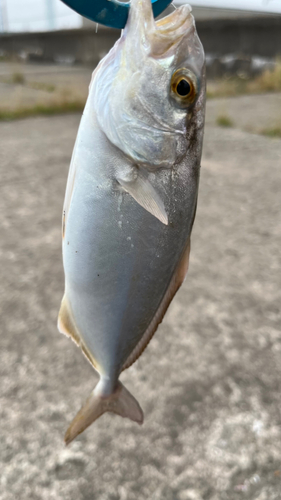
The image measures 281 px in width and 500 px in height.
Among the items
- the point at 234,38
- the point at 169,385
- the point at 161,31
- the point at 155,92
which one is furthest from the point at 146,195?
the point at 234,38

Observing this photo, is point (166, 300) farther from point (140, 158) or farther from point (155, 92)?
point (155, 92)

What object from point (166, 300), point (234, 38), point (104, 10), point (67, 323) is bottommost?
point (234, 38)

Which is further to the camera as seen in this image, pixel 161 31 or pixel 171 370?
pixel 171 370

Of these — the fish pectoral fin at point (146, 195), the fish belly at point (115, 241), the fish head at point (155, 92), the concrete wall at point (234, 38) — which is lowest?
the concrete wall at point (234, 38)

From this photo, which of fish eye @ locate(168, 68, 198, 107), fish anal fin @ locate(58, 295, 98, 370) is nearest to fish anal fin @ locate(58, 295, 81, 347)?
fish anal fin @ locate(58, 295, 98, 370)

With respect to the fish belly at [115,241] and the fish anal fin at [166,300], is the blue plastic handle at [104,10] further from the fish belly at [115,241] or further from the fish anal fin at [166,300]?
the fish anal fin at [166,300]

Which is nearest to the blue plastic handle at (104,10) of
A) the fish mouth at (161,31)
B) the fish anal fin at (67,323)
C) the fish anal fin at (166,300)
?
the fish mouth at (161,31)

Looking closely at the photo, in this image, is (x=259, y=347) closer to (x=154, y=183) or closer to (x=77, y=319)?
(x=77, y=319)
